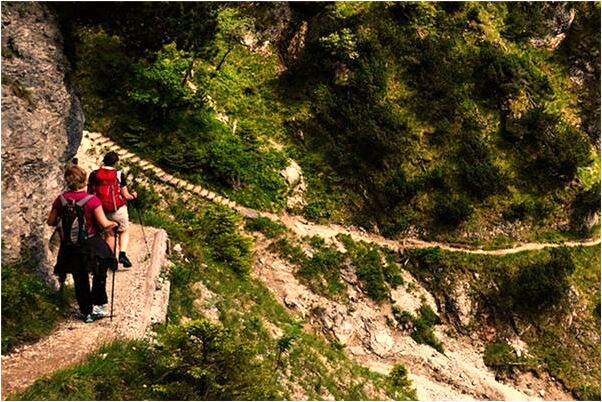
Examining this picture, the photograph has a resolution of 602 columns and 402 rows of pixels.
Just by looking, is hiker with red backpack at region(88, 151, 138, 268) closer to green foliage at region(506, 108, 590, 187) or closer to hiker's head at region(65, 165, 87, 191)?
hiker's head at region(65, 165, 87, 191)

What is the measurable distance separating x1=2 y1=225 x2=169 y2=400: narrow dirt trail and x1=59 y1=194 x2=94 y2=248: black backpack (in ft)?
5.25

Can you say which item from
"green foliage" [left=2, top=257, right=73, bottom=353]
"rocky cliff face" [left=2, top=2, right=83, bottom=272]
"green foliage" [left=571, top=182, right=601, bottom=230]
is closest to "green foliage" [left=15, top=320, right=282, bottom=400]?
"green foliage" [left=2, top=257, right=73, bottom=353]

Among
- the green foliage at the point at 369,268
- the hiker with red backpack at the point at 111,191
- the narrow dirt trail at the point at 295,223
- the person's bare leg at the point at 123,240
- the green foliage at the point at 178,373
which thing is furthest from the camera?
the green foliage at the point at 369,268

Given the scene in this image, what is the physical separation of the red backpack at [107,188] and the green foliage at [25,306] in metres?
2.28

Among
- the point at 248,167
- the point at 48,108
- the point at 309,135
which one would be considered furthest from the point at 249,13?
the point at 48,108

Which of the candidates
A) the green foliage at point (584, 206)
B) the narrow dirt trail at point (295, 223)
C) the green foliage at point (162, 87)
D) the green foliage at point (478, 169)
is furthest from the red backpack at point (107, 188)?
the green foliage at point (584, 206)

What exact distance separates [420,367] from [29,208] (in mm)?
17493

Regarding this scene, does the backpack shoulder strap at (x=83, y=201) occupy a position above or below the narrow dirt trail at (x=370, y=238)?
above

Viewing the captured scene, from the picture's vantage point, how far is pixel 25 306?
30.6 feet

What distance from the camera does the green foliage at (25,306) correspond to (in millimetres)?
8906

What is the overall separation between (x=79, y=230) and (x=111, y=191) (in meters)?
2.73

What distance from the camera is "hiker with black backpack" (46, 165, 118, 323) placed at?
9.05 meters

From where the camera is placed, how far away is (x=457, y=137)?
29.4 metres

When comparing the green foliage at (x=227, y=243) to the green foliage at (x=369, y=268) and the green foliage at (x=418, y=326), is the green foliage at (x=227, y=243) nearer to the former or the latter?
the green foliage at (x=369, y=268)
